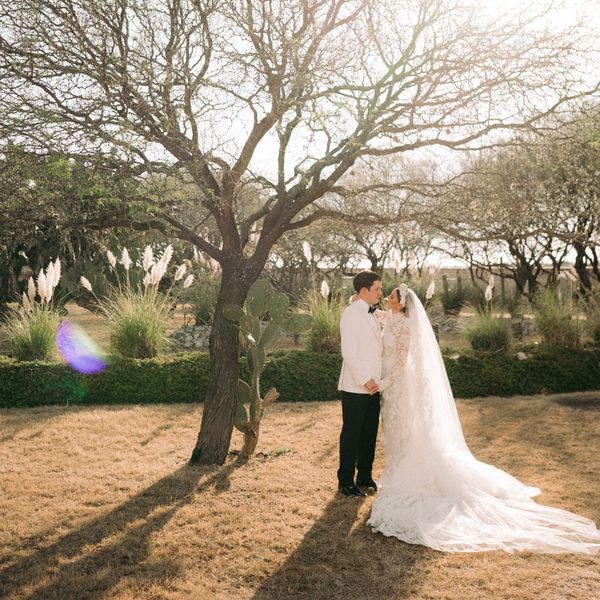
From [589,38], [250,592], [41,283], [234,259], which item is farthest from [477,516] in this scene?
[41,283]

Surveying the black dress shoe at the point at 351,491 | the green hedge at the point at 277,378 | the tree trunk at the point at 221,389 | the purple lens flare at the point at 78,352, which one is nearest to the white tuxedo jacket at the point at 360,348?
the black dress shoe at the point at 351,491

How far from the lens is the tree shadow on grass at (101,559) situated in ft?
12.7

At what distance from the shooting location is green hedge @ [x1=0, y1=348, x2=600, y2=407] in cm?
946

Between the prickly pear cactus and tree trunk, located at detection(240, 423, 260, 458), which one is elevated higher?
the prickly pear cactus

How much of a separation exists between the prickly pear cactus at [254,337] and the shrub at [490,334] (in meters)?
5.75

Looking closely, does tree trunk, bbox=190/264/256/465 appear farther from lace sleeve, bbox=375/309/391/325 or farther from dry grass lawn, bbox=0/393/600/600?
lace sleeve, bbox=375/309/391/325

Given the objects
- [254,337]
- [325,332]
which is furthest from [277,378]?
[254,337]

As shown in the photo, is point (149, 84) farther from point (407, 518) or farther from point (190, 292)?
point (190, 292)

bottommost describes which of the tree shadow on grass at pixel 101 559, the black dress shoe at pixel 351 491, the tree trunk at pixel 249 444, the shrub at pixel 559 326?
the tree shadow on grass at pixel 101 559

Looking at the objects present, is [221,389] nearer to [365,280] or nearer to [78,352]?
[365,280]

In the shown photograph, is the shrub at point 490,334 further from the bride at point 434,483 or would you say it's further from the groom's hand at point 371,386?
the groom's hand at point 371,386

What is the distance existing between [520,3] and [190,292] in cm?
1117

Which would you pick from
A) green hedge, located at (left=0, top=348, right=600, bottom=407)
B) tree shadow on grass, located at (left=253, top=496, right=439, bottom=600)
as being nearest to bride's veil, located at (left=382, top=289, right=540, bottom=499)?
tree shadow on grass, located at (left=253, top=496, right=439, bottom=600)

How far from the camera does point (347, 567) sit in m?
4.16
